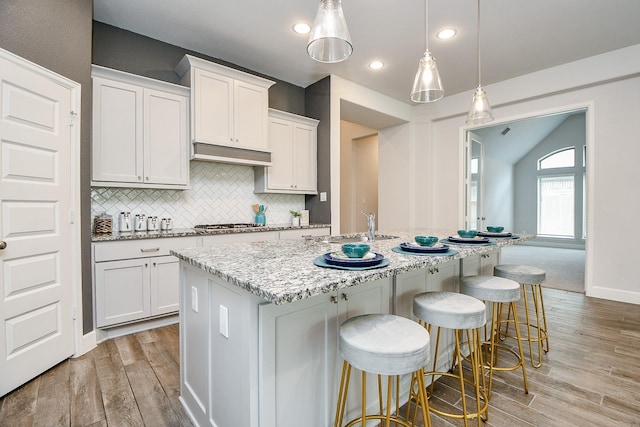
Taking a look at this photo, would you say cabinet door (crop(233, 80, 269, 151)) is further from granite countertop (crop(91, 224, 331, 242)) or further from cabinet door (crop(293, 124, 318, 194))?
granite countertop (crop(91, 224, 331, 242))

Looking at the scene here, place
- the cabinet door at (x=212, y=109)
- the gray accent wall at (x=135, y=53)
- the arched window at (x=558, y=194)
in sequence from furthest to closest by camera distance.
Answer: the arched window at (x=558, y=194)
the cabinet door at (x=212, y=109)
the gray accent wall at (x=135, y=53)

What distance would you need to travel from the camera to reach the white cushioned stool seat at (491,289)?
1.82 m

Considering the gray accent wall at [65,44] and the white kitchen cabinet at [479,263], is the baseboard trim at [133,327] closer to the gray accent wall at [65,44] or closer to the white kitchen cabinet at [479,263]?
the gray accent wall at [65,44]

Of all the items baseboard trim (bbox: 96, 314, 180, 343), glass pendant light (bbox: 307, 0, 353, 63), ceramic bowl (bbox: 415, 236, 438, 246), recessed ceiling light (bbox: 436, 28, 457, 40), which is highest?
recessed ceiling light (bbox: 436, 28, 457, 40)

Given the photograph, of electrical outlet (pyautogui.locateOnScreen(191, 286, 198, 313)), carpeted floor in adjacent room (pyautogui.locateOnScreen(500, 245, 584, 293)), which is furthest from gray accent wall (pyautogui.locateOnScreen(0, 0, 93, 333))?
carpeted floor in adjacent room (pyautogui.locateOnScreen(500, 245, 584, 293))

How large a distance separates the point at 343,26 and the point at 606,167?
13.3ft

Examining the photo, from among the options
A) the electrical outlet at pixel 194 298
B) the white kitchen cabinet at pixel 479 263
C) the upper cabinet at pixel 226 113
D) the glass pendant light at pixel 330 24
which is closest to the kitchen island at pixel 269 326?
the electrical outlet at pixel 194 298

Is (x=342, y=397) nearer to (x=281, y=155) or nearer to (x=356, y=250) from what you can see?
(x=356, y=250)

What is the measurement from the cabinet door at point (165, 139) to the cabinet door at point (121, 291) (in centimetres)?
86

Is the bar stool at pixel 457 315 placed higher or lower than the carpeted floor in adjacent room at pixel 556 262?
higher

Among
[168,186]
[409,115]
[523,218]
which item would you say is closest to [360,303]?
[168,186]

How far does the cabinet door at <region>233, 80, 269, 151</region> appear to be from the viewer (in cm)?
345

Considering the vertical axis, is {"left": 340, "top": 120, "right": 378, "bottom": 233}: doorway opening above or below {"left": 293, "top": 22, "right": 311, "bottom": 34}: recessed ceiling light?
below

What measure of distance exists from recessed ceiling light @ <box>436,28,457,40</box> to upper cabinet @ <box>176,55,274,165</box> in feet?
6.51
